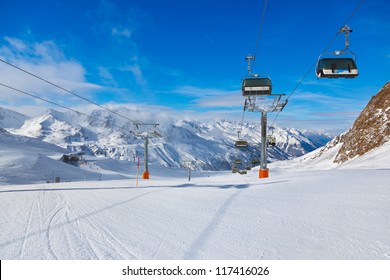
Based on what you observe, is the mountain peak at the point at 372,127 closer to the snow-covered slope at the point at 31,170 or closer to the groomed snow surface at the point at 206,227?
the groomed snow surface at the point at 206,227

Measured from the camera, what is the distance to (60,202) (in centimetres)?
1066

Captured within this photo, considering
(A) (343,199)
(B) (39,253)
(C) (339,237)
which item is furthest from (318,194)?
(B) (39,253)

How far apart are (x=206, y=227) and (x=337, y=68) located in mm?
10126

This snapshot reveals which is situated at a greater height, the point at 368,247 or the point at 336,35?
the point at 336,35

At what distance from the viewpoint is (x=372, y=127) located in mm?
57125

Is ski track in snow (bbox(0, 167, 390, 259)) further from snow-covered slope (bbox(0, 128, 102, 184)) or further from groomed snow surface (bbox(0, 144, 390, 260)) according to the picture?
snow-covered slope (bbox(0, 128, 102, 184))

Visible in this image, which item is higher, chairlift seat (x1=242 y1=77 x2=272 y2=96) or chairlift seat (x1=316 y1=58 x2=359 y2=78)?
chairlift seat (x1=242 y1=77 x2=272 y2=96)

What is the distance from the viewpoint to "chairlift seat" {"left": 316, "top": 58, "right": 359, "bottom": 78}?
12655 millimetres

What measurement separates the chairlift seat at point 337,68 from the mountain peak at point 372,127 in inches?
1771

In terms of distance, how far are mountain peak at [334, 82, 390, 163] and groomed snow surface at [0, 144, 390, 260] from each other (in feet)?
164

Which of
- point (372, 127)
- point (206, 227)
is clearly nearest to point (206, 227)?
point (206, 227)

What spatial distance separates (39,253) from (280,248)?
475cm

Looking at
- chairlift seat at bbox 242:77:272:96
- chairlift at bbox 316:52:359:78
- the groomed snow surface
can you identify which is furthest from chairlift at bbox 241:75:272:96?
the groomed snow surface
